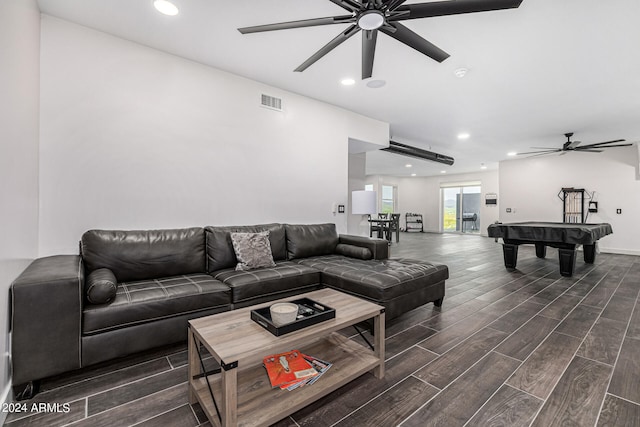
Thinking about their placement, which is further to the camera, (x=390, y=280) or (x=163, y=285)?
(x=390, y=280)

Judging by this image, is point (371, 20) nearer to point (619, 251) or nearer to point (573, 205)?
point (573, 205)

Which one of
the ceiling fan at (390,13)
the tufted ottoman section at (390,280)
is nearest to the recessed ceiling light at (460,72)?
the ceiling fan at (390,13)

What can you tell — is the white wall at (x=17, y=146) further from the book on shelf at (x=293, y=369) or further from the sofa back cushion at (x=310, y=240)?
the sofa back cushion at (x=310, y=240)

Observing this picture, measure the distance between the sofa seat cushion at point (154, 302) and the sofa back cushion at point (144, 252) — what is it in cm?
12

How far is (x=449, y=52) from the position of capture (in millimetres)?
2871

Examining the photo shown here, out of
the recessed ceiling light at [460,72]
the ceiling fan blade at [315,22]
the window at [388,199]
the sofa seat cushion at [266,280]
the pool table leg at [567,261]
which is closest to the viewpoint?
the ceiling fan blade at [315,22]

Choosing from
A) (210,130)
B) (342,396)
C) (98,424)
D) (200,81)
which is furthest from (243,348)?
(200,81)

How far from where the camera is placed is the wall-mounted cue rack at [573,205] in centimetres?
715

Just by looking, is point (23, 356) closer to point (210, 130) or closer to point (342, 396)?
point (342, 396)

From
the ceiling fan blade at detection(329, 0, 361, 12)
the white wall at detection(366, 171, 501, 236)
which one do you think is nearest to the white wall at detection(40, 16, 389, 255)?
the ceiling fan blade at detection(329, 0, 361, 12)

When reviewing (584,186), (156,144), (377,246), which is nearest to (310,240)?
(377,246)

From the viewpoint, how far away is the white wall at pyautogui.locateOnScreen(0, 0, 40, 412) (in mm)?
1512

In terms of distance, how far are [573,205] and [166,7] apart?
936 centimetres

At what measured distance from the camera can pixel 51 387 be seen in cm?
168
